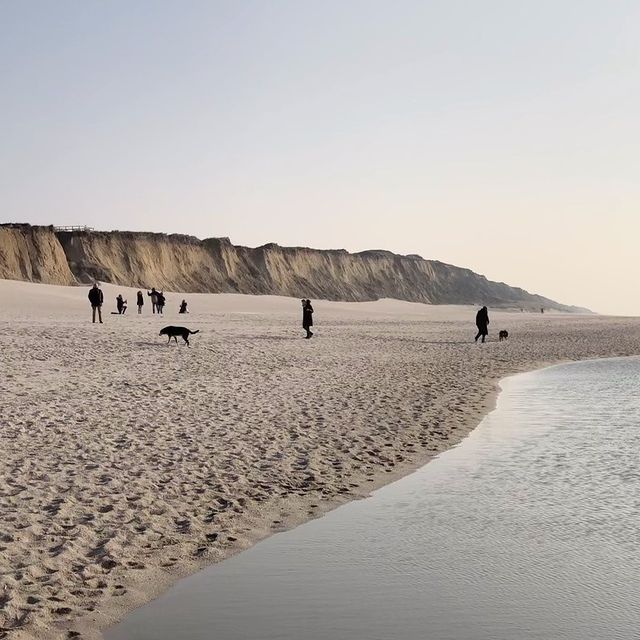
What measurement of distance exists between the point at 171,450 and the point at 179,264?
131m

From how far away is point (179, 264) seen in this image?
5458 inches

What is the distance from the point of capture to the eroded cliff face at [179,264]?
110500mm

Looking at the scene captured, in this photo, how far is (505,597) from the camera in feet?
18.7

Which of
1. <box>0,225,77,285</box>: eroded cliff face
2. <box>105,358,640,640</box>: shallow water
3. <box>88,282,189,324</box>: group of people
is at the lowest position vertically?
<box>105,358,640,640</box>: shallow water

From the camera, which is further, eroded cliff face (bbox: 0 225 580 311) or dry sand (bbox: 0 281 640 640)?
eroded cliff face (bbox: 0 225 580 311)

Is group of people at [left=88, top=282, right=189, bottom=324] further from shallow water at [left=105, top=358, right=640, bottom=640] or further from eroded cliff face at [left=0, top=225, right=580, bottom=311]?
eroded cliff face at [left=0, top=225, right=580, bottom=311]

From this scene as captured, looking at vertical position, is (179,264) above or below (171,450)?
above

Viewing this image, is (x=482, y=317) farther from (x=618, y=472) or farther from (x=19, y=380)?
(x=618, y=472)

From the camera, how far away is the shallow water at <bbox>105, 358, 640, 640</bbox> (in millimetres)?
5211

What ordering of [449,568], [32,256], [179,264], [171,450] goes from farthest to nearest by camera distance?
[179,264]
[32,256]
[171,450]
[449,568]

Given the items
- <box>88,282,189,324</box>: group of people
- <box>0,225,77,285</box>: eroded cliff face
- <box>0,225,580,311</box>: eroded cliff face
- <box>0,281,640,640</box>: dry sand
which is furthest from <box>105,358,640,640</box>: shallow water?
<box>0,225,580,311</box>: eroded cliff face

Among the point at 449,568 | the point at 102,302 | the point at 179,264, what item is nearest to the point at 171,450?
the point at 449,568

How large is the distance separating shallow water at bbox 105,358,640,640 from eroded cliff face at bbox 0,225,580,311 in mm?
105698

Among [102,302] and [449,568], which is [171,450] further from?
[102,302]
